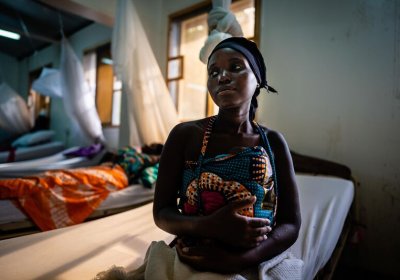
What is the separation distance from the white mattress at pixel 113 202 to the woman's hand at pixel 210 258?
1798 millimetres

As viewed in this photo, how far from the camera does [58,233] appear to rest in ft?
4.46

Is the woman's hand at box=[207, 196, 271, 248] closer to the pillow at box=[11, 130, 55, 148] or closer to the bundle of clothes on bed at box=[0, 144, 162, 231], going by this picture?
the bundle of clothes on bed at box=[0, 144, 162, 231]

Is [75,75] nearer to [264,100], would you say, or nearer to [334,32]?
[264,100]

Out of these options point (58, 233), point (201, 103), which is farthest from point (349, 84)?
point (58, 233)

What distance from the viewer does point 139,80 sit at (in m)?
2.97

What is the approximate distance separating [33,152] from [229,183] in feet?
16.9

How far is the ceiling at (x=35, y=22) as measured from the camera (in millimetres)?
4469

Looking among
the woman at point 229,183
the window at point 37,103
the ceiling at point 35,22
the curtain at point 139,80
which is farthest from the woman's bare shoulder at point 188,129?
the window at point 37,103

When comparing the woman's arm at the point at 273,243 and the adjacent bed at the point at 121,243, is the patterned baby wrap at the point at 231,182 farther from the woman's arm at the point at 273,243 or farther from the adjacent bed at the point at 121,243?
the adjacent bed at the point at 121,243

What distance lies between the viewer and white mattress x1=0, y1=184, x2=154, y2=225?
195cm

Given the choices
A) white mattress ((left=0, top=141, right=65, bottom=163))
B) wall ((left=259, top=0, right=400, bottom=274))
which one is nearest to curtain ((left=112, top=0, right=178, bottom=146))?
wall ((left=259, top=0, right=400, bottom=274))

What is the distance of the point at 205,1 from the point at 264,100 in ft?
5.28

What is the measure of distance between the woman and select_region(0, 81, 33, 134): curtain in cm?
525

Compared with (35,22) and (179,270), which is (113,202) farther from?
(35,22)
